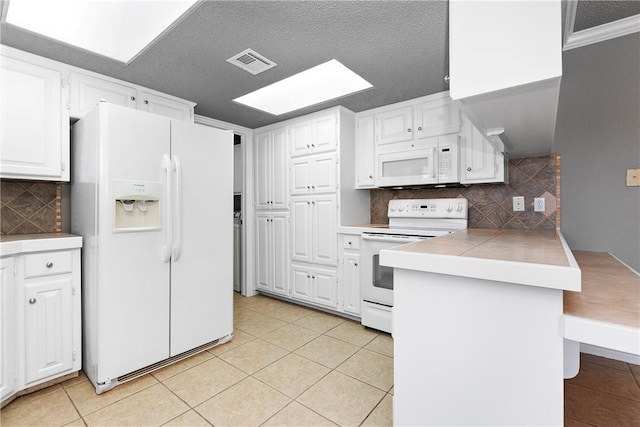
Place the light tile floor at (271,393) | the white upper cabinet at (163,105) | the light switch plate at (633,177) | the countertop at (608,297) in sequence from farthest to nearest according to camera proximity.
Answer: the white upper cabinet at (163,105) → the light switch plate at (633,177) → the light tile floor at (271,393) → the countertop at (608,297)

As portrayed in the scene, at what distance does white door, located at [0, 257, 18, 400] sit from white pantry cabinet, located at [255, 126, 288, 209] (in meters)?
2.33

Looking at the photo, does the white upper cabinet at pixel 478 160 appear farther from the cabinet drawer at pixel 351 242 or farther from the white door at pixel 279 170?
the white door at pixel 279 170

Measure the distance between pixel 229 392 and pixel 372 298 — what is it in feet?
4.66

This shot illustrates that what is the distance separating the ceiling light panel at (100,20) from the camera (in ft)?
5.71

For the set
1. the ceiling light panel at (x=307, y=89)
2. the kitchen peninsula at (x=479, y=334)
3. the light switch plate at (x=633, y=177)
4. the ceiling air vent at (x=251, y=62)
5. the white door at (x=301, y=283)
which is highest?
the ceiling light panel at (x=307, y=89)

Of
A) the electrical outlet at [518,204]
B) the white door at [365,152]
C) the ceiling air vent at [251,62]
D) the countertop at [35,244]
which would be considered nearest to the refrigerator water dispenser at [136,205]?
the countertop at [35,244]

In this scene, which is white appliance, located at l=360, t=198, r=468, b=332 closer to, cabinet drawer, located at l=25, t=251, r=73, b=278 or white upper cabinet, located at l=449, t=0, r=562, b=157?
white upper cabinet, located at l=449, t=0, r=562, b=157

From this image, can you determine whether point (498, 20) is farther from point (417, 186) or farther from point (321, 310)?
point (321, 310)

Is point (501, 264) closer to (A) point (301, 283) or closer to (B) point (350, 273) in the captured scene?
(B) point (350, 273)

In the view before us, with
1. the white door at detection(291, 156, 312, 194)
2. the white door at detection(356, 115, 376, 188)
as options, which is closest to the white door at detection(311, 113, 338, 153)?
the white door at detection(291, 156, 312, 194)

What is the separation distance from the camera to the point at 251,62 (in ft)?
7.22

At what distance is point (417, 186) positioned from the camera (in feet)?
10.1

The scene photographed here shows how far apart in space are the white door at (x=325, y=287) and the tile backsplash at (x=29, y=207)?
7.57 feet

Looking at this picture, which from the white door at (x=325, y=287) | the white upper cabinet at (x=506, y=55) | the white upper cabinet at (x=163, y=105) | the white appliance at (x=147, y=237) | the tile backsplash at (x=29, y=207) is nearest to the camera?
the white upper cabinet at (x=506, y=55)
